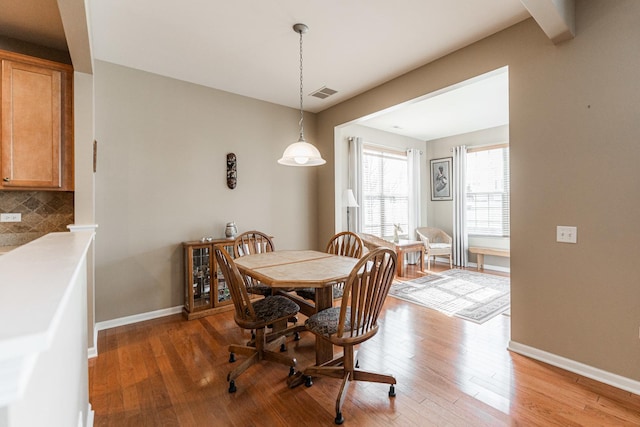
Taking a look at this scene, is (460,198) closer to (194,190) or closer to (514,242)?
(514,242)

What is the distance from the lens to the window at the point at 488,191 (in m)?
5.66

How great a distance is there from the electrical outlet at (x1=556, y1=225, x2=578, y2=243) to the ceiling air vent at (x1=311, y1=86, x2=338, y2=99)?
2.97 m

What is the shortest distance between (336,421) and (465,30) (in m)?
3.25

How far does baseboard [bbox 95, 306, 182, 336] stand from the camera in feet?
10.4

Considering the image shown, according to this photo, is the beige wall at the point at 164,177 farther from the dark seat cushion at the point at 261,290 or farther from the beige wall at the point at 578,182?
the beige wall at the point at 578,182

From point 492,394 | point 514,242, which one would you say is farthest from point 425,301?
point 492,394

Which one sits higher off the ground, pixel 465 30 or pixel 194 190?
pixel 465 30

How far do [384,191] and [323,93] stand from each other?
8.53 ft

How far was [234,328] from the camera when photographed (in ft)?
10.3

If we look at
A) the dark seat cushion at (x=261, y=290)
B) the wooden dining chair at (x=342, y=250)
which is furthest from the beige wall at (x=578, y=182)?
the dark seat cushion at (x=261, y=290)

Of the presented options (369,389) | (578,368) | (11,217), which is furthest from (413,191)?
(11,217)

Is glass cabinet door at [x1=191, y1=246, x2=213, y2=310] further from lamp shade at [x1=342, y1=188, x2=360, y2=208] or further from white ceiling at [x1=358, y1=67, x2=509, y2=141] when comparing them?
white ceiling at [x1=358, y1=67, x2=509, y2=141]

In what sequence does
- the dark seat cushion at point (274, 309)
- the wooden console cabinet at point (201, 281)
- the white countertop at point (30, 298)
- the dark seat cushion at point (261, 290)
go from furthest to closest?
the wooden console cabinet at point (201, 281)
the dark seat cushion at point (261, 290)
the dark seat cushion at point (274, 309)
the white countertop at point (30, 298)

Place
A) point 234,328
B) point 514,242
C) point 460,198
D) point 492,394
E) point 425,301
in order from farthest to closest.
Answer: point 460,198, point 425,301, point 234,328, point 514,242, point 492,394
